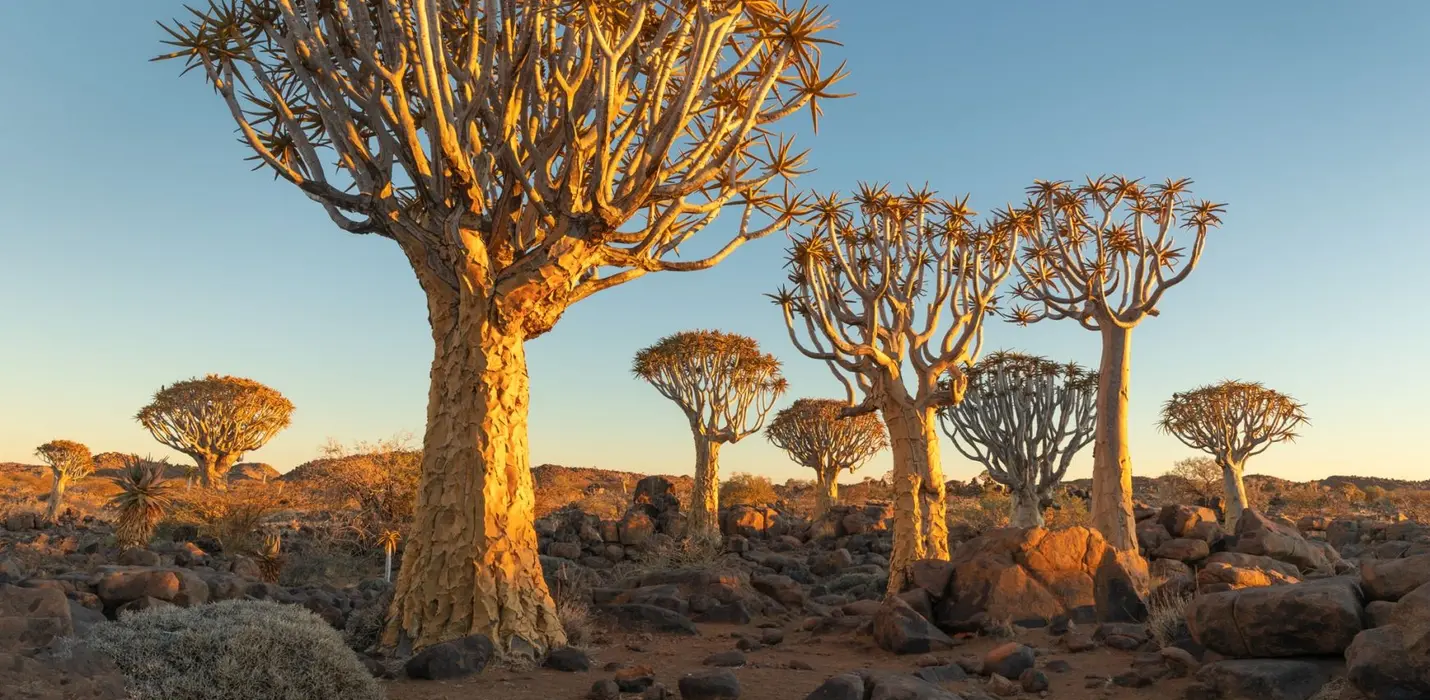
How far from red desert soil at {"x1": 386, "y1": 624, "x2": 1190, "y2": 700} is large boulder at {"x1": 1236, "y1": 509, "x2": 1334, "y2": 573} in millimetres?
5907

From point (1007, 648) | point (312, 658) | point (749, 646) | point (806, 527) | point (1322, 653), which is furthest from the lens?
point (806, 527)

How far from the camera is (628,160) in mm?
10445

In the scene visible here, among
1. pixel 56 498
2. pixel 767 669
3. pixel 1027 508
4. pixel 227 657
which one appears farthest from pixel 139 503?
pixel 1027 508

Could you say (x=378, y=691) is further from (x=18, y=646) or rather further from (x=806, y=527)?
(x=806, y=527)

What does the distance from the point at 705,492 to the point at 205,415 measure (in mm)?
23330

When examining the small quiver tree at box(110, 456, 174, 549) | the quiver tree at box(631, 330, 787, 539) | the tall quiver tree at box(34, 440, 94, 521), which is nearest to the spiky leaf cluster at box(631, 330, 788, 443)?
the quiver tree at box(631, 330, 787, 539)

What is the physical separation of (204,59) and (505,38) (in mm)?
3343

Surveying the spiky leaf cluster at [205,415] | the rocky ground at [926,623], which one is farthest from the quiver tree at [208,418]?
the rocky ground at [926,623]

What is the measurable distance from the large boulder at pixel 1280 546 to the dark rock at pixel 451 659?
12.1m

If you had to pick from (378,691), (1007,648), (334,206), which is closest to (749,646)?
(1007,648)

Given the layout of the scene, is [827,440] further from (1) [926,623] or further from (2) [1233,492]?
(1) [926,623]

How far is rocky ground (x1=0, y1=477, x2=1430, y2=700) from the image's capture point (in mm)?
6293

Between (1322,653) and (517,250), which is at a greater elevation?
(517,250)

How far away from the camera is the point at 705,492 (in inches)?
862
